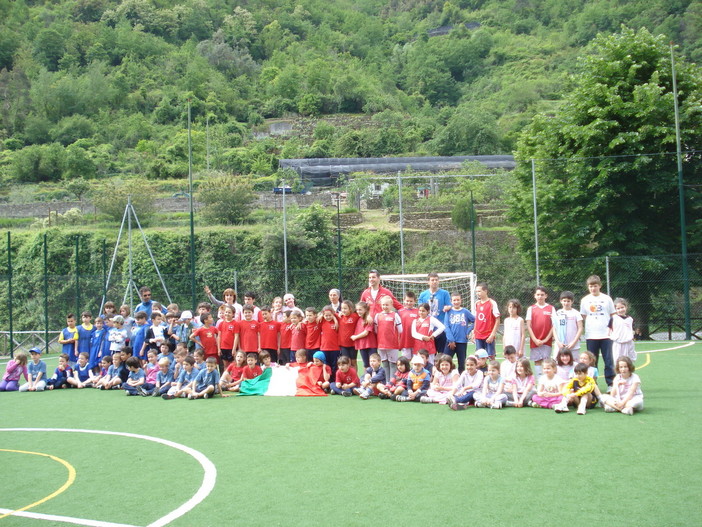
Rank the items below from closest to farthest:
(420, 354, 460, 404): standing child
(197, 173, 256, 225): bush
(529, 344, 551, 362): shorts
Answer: (420, 354, 460, 404): standing child → (529, 344, 551, 362): shorts → (197, 173, 256, 225): bush

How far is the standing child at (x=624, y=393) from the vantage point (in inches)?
332

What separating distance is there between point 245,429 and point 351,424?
4.00 ft

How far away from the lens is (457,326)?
1080 cm

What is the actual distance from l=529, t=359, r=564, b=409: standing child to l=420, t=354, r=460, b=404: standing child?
1.10 m

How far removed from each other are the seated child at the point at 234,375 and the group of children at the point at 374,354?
0.02 meters

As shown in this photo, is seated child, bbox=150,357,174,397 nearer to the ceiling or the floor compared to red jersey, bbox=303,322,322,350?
nearer to the floor

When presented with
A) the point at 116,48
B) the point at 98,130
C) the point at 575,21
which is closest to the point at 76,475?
the point at 98,130

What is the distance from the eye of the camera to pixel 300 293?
21.1 meters

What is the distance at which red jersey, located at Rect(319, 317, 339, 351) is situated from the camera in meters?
11.2

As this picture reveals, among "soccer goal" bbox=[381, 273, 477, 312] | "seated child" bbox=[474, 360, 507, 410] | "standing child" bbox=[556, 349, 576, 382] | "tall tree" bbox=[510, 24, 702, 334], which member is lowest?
"seated child" bbox=[474, 360, 507, 410]

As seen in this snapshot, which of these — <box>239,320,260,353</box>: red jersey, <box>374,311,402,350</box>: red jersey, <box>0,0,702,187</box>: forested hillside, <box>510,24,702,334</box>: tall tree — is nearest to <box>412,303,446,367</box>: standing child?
<box>374,311,402,350</box>: red jersey

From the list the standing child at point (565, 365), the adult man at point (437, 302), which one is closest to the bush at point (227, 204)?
the adult man at point (437, 302)

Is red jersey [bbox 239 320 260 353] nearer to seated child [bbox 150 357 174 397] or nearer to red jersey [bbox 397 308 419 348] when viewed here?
seated child [bbox 150 357 174 397]

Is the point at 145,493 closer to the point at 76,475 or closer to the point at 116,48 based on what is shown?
the point at 76,475
